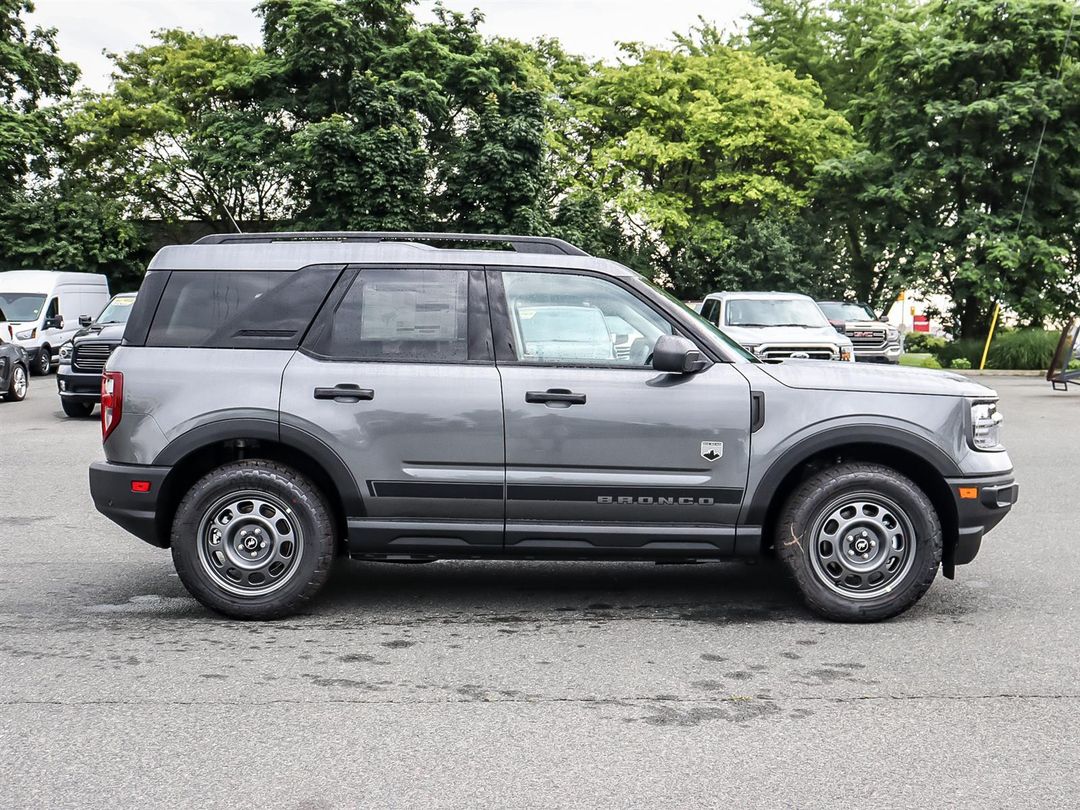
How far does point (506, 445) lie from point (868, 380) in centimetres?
185

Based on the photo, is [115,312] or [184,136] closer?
[115,312]

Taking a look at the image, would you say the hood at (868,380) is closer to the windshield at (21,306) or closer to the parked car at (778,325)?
the parked car at (778,325)

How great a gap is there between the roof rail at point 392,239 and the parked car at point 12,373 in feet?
51.8

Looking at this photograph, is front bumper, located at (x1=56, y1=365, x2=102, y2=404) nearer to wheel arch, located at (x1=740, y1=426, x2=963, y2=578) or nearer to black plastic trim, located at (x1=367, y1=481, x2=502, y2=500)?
black plastic trim, located at (x1=367, y1=481, x2=502, y2=500)

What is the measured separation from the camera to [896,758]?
13.6 ft

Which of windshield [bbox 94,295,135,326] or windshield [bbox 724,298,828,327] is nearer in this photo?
windshield [bbox 724,298,828,327]

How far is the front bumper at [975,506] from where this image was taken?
6.03 metres

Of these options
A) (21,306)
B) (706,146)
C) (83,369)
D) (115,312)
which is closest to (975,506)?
(83,369)

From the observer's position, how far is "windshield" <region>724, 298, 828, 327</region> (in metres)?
20.4

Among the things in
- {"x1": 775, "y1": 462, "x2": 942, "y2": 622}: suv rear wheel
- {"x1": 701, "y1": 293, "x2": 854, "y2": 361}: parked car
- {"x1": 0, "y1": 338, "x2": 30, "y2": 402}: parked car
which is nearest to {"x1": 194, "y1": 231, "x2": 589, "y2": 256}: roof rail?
{"x1": 775, "y1": 462, "x2": 942, "y2": 622}: suv rear wheel

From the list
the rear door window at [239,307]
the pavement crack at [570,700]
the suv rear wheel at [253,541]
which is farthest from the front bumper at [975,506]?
the rear door window at [239,307]

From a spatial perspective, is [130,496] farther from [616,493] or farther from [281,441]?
[616,493]

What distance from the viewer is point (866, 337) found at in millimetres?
28984

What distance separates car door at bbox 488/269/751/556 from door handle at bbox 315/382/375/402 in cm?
68
